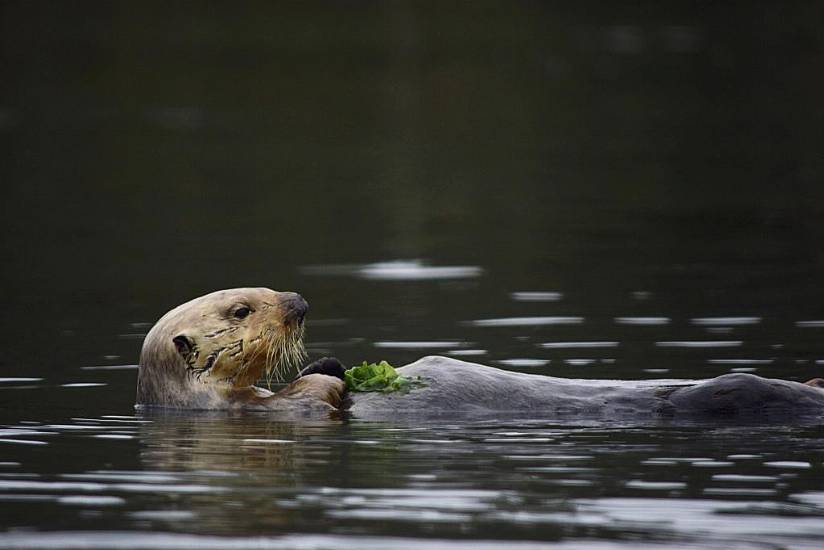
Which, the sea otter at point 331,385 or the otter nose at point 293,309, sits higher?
the otter nose at point 293,309

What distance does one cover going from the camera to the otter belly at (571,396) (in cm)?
771

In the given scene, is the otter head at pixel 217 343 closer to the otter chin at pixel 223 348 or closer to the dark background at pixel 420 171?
the otter chin at pixel 223 348

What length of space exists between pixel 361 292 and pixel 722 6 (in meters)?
29.2


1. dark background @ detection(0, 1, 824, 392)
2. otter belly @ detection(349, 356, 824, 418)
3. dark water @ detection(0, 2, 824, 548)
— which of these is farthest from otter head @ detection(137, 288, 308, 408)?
dark background @ detection(0, 1, 824, 392)

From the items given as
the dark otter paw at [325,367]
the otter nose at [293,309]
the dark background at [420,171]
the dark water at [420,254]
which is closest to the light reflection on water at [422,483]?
the dark water at [420,254]

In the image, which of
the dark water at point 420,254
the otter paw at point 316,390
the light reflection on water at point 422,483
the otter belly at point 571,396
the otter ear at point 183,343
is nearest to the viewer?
the light reflection on water at point 422,483

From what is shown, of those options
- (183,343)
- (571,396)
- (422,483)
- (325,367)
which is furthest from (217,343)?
(422,483)

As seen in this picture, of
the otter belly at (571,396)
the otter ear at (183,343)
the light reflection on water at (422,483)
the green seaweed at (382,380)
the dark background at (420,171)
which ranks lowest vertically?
the light reflection on water at (422,483)

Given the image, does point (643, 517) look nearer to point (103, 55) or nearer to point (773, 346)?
point (773, 346)

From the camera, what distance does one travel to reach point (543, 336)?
11.1 meters

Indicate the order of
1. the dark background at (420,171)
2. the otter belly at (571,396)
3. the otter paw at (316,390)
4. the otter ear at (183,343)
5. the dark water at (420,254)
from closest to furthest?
1. the dark water at (420,254)
2. the otter belly at (571,396)
3. the otter paw at (316,390)
4. the otter ear at (183,343)
5. the dark background at (420,171)

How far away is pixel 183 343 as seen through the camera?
843cm

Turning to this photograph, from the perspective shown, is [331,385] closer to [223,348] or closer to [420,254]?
[223,348]

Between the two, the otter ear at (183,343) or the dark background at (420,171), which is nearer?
the otter ear at (183,343)
